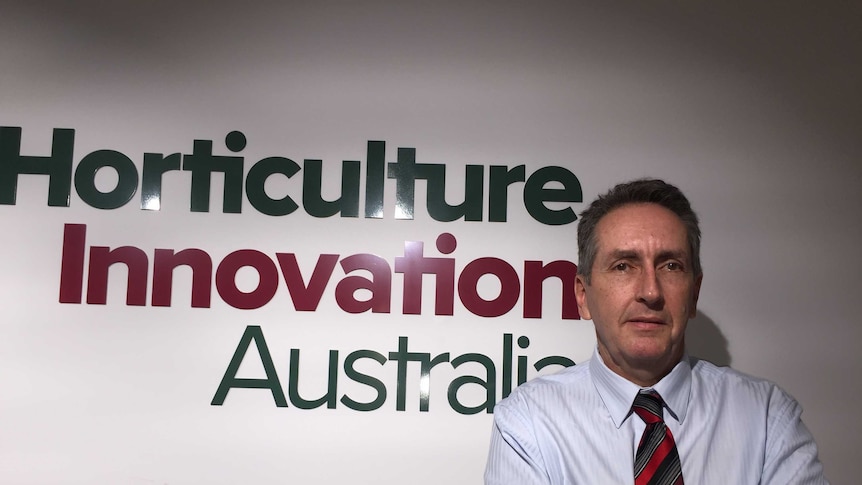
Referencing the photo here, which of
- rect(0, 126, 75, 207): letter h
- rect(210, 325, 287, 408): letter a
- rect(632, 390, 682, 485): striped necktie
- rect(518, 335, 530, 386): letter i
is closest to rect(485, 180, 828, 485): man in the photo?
rect(632, 390, 682, 485): striped necktie

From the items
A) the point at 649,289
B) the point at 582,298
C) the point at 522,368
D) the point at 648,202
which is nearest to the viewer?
the point at 649,289

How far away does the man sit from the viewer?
1.86 m

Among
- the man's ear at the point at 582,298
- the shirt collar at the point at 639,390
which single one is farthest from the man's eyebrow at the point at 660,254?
the shirt collar at the point at 639,390

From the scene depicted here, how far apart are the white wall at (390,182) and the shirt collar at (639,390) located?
57 cm

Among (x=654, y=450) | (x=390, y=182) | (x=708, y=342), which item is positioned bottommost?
(x=654, y=450)

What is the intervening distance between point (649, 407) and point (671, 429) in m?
0.08

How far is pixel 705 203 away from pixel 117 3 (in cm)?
217

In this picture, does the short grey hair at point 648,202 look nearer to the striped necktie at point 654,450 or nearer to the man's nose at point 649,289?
the man's nose at point 649,289

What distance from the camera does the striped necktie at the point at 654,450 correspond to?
184 centimetres

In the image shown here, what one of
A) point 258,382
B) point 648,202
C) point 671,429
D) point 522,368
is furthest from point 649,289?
point 258,382

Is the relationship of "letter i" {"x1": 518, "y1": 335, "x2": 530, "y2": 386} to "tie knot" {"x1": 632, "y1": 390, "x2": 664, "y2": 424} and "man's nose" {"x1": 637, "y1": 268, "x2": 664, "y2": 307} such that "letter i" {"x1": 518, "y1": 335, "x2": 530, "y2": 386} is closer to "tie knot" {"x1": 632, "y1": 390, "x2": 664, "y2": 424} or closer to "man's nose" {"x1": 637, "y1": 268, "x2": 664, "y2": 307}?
"tie knot" {"x1": 632, "y1": 390, "x2": 664, "y2": 424}

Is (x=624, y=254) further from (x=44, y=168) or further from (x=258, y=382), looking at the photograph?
(x=44, y=168)

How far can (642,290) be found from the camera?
6.09ft

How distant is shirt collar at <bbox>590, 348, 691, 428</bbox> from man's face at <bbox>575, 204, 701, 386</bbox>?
0.03 m
